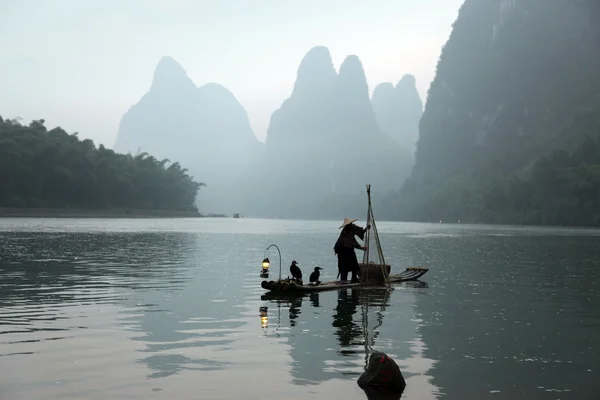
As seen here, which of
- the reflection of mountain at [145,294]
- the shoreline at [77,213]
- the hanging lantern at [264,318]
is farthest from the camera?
the shoreline at [77,213]

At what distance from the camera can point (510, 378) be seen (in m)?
11.2

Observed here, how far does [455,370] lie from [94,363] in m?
6.29

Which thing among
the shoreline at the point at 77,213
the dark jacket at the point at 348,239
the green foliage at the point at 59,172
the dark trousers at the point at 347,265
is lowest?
the dark trousers at the point at 347,265

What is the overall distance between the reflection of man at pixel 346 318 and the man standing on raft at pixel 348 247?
113 centimetres

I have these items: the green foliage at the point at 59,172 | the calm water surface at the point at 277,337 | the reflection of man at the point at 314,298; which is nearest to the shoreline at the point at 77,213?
the green foliage at the point at 59,172

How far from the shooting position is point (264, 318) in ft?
57.4

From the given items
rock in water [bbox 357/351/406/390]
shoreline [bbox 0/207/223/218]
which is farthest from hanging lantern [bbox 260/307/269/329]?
shoreline [bbox 0/207/223/218]

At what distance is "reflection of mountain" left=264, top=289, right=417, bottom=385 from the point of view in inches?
459

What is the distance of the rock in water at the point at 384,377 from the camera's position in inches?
403

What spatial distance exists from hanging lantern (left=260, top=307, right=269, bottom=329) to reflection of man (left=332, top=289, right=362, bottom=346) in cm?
169

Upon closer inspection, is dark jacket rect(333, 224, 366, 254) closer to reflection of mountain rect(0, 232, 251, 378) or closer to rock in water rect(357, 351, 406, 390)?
reflection of mountain rect(0, 232, 251, 378)

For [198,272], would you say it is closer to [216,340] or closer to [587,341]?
[216,340]

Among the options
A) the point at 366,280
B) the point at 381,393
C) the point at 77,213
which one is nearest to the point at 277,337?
the point at 381,393

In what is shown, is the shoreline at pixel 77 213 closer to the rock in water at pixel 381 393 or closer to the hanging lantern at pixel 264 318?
the hanging lantern at pixel 264 318
